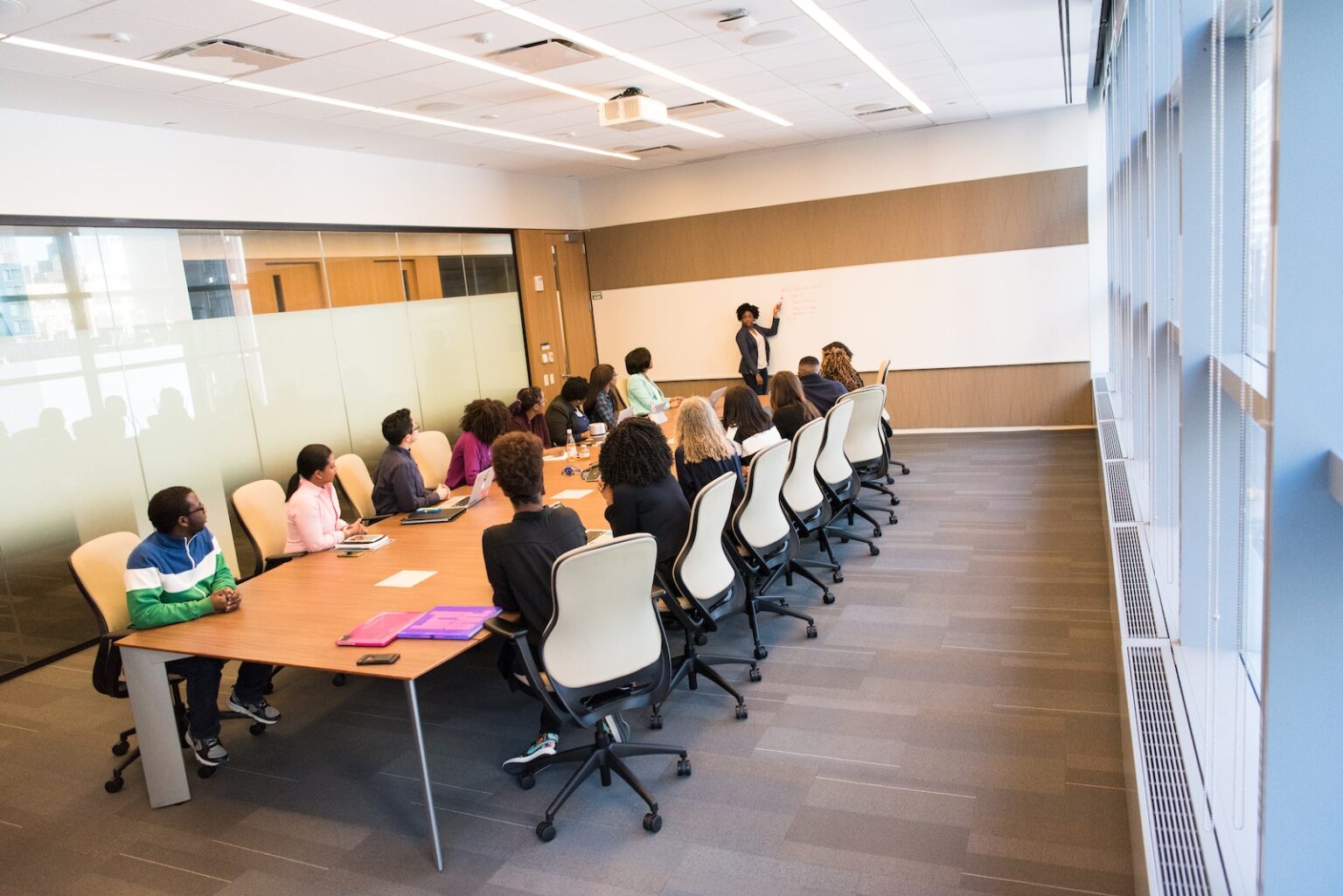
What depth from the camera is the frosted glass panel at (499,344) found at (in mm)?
9359

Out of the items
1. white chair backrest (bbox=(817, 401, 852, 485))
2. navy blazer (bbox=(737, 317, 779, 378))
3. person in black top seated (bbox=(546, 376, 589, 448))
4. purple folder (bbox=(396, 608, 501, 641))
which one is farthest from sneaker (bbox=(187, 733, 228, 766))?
navy blazer (bbox=(737, 317, 779, 378))

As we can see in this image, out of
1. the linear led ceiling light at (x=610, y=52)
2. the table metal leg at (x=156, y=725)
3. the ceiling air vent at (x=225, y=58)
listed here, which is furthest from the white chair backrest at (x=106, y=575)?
the linear led ceiling light at (x=610, y=52)

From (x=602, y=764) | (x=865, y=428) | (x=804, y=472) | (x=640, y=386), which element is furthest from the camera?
(x=640, y=386)

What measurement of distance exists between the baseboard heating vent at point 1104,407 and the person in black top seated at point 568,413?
161 inches

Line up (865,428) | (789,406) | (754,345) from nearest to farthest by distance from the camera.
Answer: (789,406) → (865,428) → (754,345)

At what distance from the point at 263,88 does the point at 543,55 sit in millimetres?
1694

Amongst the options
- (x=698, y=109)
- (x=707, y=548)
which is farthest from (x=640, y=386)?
(x=707, y=548)

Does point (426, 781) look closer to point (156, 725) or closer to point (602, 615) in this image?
point (602, 615)

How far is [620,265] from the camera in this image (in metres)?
11.2

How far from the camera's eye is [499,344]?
31.7 feet

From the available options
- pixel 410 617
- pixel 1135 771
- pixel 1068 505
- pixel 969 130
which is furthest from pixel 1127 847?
pixel 969 130

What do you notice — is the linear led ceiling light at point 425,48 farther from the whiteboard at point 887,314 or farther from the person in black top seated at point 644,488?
the whiteboard at point 887,314

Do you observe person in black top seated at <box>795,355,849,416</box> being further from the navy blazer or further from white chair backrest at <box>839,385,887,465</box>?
the navy blazer

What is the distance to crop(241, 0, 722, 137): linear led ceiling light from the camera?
3.96 meters
